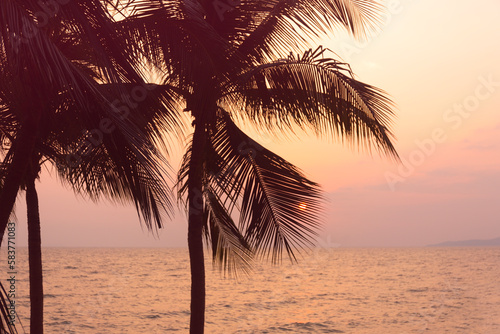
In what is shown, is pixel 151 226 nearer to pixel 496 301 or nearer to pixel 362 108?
pixel 362 108

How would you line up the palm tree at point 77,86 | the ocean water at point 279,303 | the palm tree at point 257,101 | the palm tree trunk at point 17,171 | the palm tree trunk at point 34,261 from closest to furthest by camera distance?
the palm tree at point 77,86 < the palm tree trunk at point 17,171 < the palm tree at point 257,101 < the palm tree trunk at point 34,261 < the ocean water at point 279,303

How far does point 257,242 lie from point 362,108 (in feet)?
9.97

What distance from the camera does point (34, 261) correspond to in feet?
35.7

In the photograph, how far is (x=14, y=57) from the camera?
4.09 metres

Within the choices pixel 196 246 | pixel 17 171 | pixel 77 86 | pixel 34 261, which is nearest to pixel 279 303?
pixel 34 261

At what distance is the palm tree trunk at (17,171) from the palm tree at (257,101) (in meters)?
2.04

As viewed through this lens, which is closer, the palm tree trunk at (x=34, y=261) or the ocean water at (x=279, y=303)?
the palm tree trunk at (x=34, y=261)

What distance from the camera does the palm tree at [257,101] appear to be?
7637mm

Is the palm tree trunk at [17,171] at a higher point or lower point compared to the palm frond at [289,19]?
lower

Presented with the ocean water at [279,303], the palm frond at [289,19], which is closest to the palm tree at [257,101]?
the palm frond at [289,19]

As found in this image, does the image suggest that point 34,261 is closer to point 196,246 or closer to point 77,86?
point 196,246

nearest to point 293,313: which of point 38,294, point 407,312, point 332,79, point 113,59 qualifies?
point 407,312

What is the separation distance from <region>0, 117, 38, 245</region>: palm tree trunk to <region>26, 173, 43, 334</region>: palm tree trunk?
18.3 feet

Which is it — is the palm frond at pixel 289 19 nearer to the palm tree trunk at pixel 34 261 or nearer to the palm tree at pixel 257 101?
the palm tree at pixel 257 101
